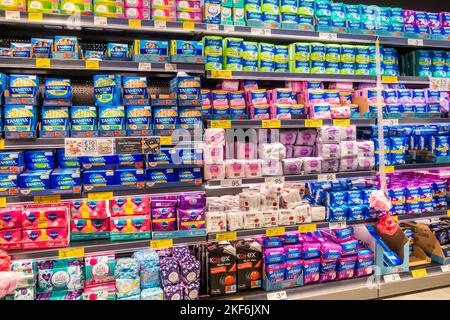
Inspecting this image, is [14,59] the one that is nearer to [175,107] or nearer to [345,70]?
[175,107]

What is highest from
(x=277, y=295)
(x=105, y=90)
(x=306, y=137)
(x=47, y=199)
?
(x=105, y=90)

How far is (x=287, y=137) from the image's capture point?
10.4 feet

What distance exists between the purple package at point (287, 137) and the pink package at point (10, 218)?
2.01 metres

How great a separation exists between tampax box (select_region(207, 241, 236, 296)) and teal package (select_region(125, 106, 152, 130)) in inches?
38.7

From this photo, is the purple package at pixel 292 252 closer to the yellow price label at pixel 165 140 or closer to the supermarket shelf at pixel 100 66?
the yellow price label at pixel 165 140

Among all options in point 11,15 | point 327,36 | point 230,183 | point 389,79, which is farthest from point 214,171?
point 389,79

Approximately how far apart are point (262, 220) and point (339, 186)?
0.79 meters

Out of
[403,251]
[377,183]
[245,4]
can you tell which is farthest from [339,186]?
[245,4]

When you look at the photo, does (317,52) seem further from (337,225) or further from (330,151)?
(337,225)

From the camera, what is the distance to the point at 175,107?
8.13ft

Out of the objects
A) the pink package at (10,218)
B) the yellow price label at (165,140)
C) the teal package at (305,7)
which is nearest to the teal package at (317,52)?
the teal package at (305,7)

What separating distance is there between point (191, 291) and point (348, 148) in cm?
166

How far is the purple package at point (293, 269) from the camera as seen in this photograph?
2771 mm

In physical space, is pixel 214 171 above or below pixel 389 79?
below
